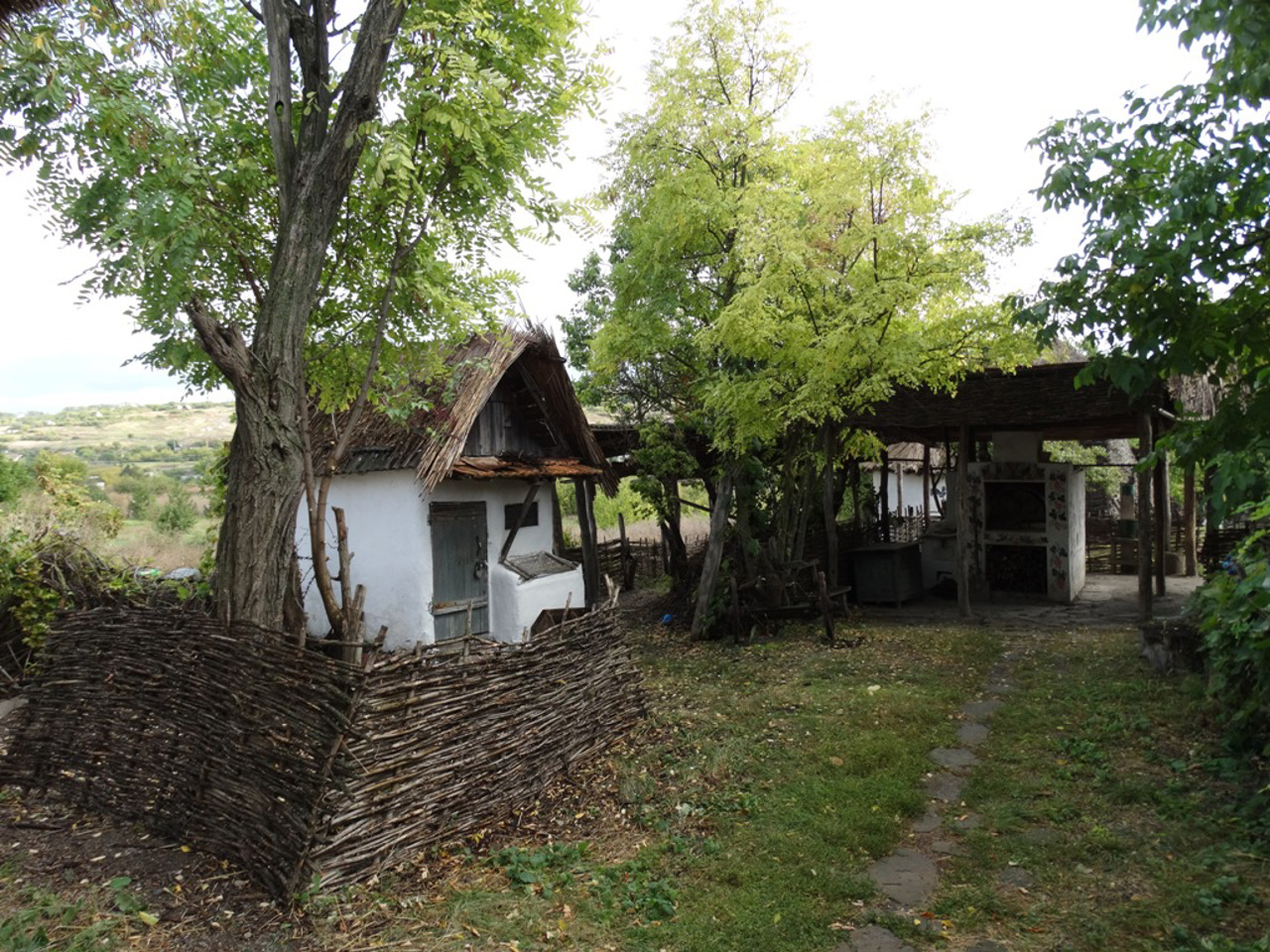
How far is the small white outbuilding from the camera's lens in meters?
10.6

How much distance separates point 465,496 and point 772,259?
16.6 feet

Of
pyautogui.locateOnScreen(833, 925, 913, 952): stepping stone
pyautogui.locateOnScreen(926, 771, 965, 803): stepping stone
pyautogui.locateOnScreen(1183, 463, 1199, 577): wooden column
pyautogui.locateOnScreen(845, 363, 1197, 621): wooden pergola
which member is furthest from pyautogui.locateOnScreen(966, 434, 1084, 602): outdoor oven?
pyautogui.locateOnScreen(833, 925, 913, 952): stepping stone

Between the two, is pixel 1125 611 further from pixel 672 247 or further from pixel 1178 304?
pixel 1178 304

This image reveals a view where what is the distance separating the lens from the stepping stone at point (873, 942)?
4094mm

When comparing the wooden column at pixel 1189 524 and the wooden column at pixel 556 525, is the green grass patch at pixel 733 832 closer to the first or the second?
the wooden column at pixel 556 525

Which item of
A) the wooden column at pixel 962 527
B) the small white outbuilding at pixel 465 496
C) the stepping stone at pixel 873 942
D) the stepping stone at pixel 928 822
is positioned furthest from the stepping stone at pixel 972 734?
the wooden column at pixel 962 527

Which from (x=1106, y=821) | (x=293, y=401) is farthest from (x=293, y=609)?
(x=1106, y=821)

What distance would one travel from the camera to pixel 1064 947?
13.0ft

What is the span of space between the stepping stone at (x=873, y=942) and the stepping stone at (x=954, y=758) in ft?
8.68

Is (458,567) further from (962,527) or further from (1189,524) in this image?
(1189,524)

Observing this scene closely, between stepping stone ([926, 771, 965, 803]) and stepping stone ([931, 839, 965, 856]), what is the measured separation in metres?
0.71

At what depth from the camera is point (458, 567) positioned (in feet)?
37.8

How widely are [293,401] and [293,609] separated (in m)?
1.61

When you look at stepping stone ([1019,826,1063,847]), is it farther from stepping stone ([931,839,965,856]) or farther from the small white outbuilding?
the small white outbuilding
